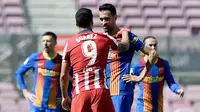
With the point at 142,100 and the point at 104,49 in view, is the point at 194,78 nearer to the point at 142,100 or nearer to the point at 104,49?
the point at 142,100

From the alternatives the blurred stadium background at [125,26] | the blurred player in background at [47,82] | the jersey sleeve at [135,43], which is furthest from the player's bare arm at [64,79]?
the blurred stadium background at [125,26]

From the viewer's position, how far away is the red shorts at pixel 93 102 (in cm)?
719

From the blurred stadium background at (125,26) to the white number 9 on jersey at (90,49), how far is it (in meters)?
8.66

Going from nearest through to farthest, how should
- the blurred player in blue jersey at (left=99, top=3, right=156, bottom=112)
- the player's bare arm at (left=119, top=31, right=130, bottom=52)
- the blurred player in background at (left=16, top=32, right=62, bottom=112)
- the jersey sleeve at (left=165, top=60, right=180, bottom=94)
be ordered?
1. the player's bare arm at (left=119, top=31, right=130, bottom=52)
2. the blurred player in blue jersey at (left=99, top=3, right=156, bottom=112)
3. the jersey sleeve at (left=165, top=60, right=180, bottom=94)
4. the blurred player in background at (left=16, top=32, right=62, bottom=112)

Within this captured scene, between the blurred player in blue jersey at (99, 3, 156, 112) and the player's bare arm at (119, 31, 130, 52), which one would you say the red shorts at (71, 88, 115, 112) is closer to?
the player's bare arm at (119, 31, 130, 52)

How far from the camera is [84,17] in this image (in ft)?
23.5

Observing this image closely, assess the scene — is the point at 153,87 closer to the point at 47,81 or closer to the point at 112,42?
the point at 47,81

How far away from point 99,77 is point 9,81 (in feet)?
31.5

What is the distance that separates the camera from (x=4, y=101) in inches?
677

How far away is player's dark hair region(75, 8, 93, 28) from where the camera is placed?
281 inches

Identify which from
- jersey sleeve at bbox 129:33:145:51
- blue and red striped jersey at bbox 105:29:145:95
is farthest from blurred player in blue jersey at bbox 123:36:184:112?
jersey sleeve at bbox 129:33:145:51

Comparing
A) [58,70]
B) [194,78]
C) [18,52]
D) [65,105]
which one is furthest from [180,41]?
[65,105]

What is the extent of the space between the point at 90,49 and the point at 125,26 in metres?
12.1

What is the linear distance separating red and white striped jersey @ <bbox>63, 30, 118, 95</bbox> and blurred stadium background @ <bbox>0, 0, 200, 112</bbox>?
28.2 ft
